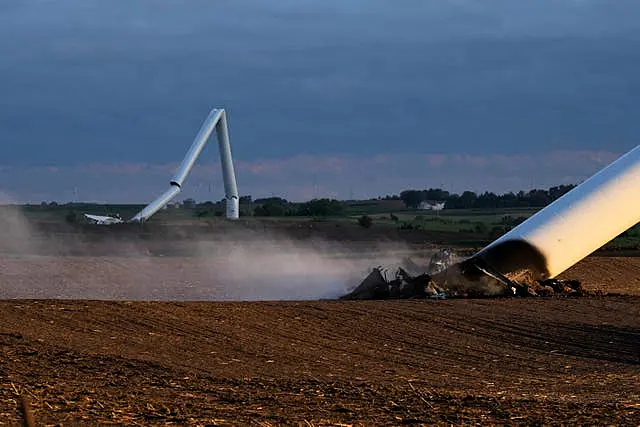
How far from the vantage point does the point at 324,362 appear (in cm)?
1847

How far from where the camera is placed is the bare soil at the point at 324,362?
12750 mm

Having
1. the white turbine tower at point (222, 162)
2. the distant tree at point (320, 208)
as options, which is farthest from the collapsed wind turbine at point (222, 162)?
the distant tree at point (320, 208)

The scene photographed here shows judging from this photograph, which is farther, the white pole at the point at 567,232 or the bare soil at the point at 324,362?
the white pole at the point at 567,232

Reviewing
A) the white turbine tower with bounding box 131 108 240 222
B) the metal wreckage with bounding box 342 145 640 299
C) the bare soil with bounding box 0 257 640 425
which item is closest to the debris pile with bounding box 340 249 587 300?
the metal wreckage with bounding box 342 145 640 299

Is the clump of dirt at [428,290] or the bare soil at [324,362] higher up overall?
the clump of dirt at [428,290]

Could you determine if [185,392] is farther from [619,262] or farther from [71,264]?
[619,262]

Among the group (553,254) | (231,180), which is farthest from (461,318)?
(231,180)

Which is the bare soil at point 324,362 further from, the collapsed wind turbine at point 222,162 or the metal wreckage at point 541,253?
the collapsed wind turbine at point 222,162

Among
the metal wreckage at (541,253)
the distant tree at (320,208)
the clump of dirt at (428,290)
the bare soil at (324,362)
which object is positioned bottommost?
the bare soil at (324,362)

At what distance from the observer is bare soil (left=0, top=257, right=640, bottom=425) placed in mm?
12750

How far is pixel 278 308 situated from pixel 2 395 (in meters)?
12.2

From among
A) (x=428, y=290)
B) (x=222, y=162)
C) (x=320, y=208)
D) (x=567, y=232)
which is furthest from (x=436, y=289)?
(x=320, y=208)

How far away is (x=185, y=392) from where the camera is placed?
566 inches

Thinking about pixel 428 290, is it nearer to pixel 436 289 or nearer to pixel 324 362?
pixel 436 289
